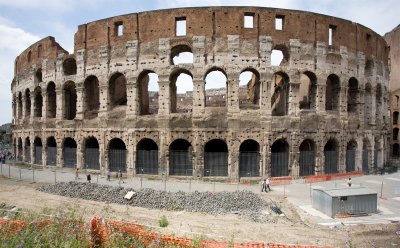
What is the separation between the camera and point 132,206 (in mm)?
12305

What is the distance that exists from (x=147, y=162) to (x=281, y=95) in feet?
36.8

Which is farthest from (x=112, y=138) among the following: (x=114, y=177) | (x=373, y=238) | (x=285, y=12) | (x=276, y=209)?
(x=373, y=238)

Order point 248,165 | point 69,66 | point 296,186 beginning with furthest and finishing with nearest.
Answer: point 69,66, point 248,165, point 296,186

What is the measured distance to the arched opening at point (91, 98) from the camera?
2080 cm

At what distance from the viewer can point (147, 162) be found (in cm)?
1859

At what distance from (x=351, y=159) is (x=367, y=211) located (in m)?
11.2

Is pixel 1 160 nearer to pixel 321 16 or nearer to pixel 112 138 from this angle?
pixel 112 138

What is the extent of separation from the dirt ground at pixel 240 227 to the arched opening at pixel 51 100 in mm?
12056

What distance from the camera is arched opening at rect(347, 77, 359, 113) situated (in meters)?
21.3

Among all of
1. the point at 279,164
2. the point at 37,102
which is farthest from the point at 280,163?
the point at 37,102

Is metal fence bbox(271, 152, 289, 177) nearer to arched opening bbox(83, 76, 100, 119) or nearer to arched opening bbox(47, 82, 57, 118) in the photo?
arched opening bbox(83, 76, 100, 119)

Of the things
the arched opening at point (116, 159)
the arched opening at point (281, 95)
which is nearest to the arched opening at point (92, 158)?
the arched opening at point (116, 159)

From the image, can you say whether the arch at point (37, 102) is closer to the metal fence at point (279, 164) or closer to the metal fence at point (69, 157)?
Answer: the metal fence at point (69, 157)

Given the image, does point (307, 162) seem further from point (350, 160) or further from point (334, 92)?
point (334, 92)
